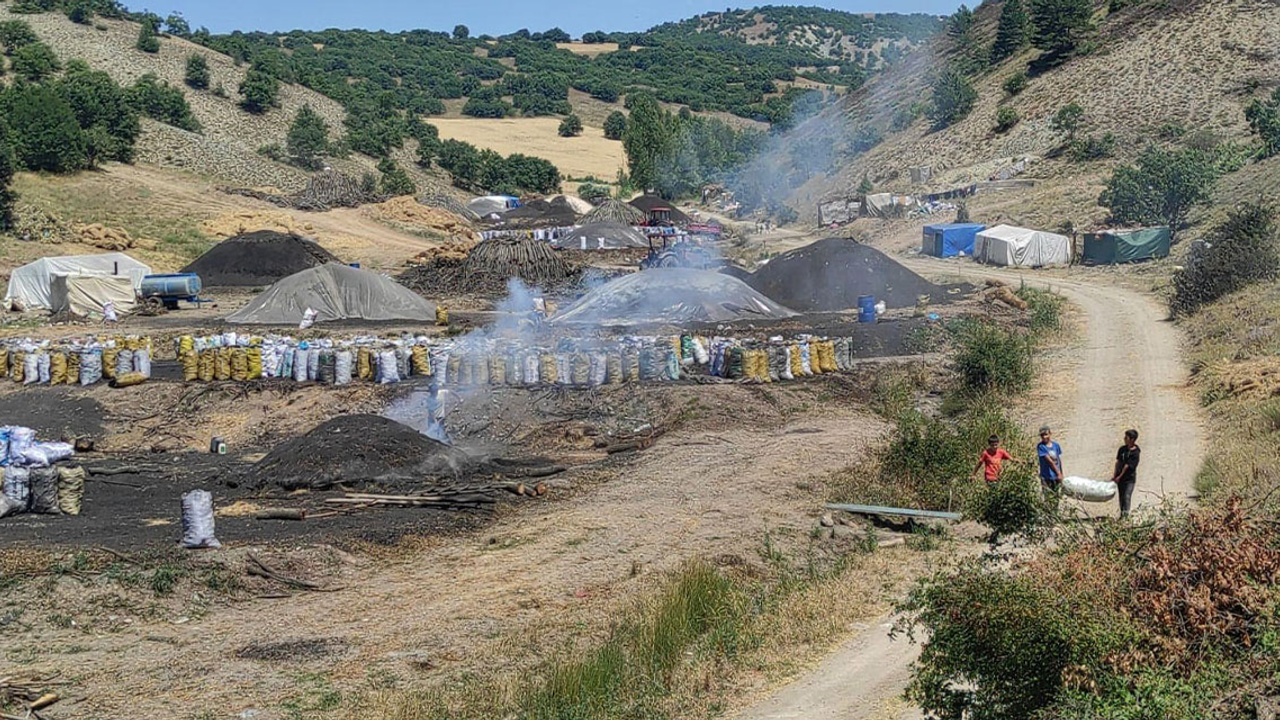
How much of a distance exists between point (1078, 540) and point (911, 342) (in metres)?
17.3

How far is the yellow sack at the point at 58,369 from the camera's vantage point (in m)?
24.0

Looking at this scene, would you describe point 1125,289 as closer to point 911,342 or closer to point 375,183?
point 911,342

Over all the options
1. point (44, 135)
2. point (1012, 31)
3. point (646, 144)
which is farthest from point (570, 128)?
point (44, 135)

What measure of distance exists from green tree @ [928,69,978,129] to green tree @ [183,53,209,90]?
45281 mm

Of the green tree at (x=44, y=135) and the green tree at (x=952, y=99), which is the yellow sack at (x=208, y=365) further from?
the green tree at (x=952, y=99)

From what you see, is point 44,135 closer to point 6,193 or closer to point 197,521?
point 6,193

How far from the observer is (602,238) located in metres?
54.5

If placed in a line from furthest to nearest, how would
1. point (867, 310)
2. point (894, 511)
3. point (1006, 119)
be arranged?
1. point (1006, 119)
2. point (867, 310)
3. point (894, 511)

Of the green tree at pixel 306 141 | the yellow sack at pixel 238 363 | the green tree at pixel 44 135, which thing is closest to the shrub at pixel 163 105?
the green tree at pixel 306 141

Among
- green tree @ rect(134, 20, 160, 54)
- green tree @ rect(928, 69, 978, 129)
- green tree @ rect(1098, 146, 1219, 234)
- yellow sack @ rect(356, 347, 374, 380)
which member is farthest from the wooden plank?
green tree @ rect(134, 20, 160, 54)

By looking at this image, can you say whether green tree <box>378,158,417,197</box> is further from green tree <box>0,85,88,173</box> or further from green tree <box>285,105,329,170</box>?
green tree <box>0,85,88,173</box>

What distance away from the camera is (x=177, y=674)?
419 inches

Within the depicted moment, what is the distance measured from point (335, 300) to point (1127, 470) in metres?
24.2

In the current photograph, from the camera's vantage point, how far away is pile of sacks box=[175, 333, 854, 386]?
2288 centimetres
